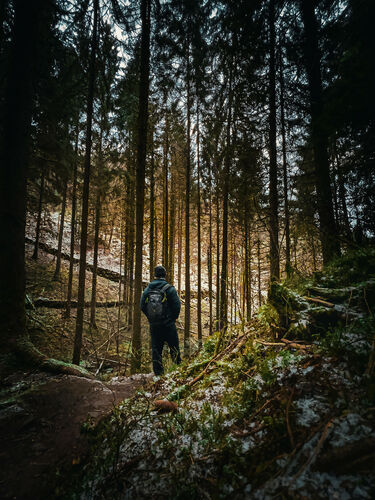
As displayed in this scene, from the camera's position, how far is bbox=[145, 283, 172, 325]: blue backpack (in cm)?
432

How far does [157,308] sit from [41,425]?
97.8 inches

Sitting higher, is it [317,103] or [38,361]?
[317,103]

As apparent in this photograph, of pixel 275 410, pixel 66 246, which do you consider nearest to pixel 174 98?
pixel 275 410

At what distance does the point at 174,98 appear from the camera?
28.9ft

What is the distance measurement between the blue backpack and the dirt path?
4.60ft

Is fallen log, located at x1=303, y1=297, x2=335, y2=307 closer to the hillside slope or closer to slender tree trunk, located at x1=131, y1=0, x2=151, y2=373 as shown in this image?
the hillside slope

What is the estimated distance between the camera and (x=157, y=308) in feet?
14.2

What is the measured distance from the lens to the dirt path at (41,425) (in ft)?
4.99

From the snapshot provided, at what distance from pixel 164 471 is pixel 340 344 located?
1.44 meters

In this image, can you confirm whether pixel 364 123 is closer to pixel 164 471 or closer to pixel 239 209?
pixel 164 471

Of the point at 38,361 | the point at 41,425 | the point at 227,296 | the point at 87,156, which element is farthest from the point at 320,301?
the point at 87,156

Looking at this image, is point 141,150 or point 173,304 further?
point 141,150

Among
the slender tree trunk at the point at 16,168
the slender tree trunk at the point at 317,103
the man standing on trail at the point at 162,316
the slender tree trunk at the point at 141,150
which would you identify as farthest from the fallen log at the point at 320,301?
the slender tree trunk at the point at 16,168

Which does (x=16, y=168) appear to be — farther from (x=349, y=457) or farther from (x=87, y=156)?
(x=349, y=457)
